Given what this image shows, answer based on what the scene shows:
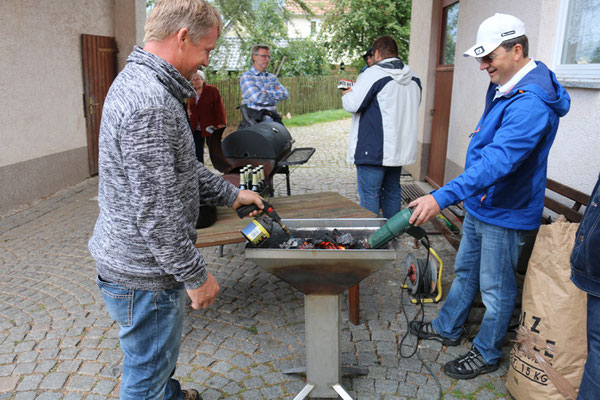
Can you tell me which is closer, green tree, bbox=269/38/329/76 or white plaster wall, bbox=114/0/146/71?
white plaster wall, bbox=114/0/146/71

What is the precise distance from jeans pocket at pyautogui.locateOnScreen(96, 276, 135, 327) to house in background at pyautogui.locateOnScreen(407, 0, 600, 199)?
318cm

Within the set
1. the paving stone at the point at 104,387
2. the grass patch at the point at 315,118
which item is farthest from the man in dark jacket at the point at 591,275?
the grass patch at the point at 315,118

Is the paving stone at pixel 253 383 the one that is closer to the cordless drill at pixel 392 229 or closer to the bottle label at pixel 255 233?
the bottle label at pixel 255 233

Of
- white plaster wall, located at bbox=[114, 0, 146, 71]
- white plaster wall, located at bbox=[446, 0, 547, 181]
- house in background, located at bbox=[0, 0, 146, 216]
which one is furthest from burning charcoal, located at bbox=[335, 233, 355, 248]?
white plaster wall, located at bbox=[114, 0, 146, 71]

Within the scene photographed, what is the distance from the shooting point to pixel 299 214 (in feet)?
13.3

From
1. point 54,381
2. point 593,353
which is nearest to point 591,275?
point 593,353

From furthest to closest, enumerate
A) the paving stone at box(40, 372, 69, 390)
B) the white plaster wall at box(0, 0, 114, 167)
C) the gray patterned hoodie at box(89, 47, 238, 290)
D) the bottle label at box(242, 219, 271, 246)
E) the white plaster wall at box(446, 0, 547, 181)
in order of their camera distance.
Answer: the white plaster wall at box(0, 0, 114, 167)
the white plaster wall at box(446, 0, 547, 181)
the paving stone at box(40, 372, 69, 390)
the bottle label at box(242, 219, 271, 246)
the gray patterned hoodie at box(89, 47, 238, 290)

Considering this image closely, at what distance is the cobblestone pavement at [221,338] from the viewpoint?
123 inches

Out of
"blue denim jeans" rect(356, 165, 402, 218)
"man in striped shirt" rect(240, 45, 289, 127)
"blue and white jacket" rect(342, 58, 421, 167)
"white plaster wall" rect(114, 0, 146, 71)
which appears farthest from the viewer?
"white plaster wall" rect(114, 0, 146, 71)

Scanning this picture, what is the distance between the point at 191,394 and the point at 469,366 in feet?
5.66

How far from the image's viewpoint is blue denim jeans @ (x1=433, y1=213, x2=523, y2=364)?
118 inches

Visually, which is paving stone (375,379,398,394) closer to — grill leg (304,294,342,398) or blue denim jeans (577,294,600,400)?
grill leg (304,294,342,398)

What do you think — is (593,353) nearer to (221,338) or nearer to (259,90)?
(221,338)

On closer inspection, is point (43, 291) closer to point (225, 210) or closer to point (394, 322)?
point (225, 210)
